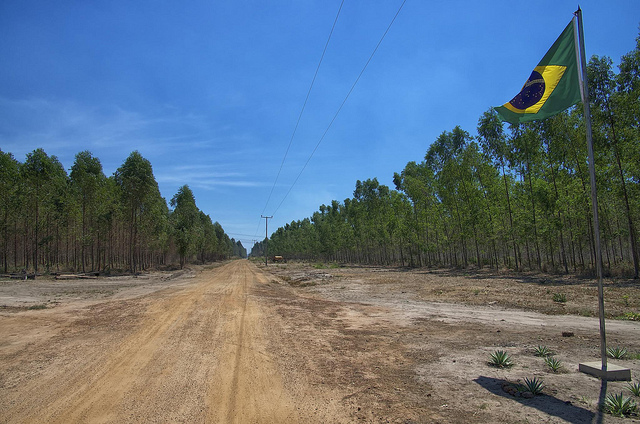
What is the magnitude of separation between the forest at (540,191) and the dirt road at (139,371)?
2471 centimetres

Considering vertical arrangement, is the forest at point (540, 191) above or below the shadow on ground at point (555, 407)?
above

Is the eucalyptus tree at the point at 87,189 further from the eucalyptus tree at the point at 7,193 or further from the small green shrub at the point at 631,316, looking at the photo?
the small green shrub at the point at 631,316

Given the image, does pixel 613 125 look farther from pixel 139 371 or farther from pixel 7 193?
pixel 7 193

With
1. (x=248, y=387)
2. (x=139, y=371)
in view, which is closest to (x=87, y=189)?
(x=139, y=371)

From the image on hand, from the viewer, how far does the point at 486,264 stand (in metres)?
43.3

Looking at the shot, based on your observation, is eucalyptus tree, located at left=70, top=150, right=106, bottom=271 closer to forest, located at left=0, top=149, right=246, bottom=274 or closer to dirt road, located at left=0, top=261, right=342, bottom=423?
forest, located at left=0, top=149, right=246, bottom=274

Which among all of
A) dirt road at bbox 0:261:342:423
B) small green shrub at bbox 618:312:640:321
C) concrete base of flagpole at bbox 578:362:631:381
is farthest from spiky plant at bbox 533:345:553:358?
small green shrub at bbox 618:312:640:321

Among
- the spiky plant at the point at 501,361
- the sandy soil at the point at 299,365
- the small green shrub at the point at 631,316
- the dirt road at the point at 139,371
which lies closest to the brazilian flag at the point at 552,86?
the spiky plant at the point at 501,361

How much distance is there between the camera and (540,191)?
2858cm

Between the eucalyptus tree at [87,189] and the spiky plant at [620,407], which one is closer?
the spiky plant at [620,407]

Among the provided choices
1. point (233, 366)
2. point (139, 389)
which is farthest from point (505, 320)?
point (139, 389)

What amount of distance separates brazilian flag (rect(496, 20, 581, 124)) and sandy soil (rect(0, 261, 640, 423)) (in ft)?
15.1

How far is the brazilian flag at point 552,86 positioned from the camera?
593cm

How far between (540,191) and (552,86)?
2653cm
